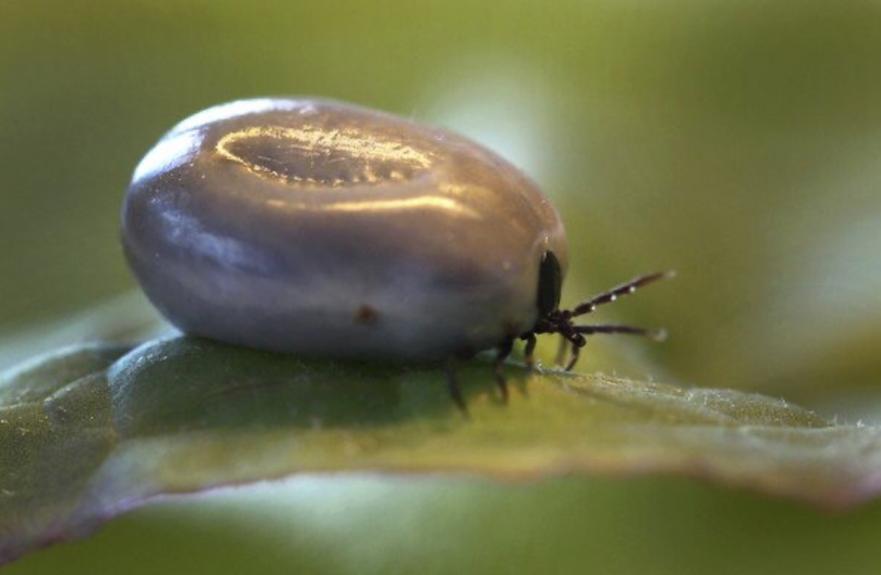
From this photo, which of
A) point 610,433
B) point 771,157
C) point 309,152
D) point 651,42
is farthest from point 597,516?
point 651,42

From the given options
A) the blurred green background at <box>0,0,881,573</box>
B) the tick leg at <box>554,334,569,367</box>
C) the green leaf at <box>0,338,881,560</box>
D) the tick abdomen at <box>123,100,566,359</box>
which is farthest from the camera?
the blurred green background at <box>0,0,881,573</box>

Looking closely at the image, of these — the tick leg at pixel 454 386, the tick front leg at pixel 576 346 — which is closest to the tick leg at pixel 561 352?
the tick front leg at pixel 576 346

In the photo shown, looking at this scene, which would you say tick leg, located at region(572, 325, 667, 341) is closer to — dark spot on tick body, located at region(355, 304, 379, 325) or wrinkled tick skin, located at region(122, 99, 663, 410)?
wrinkled tick skin, located at region(122, 99, 663, 410)

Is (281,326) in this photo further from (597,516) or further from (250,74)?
(250,74)

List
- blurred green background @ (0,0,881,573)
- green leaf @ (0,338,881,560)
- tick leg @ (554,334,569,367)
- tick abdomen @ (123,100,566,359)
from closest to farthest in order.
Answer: green leaf @ (0,338,881,560) < tick abdomen @ (123,100,566,359) < tick leg @ (554,334,569,367) < blurred green background @ (0,0,881,573)

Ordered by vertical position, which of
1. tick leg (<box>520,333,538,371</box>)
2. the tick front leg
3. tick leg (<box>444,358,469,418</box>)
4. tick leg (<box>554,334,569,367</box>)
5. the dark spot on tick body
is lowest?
tick leg (<box>554,334,569,367</box>)

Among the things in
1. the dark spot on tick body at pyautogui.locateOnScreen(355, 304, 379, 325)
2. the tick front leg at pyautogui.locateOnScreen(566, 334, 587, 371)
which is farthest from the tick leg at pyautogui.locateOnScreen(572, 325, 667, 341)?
the dark spot on tick body at pyautogui.locateOnScreen(355, 304, 379, 325)

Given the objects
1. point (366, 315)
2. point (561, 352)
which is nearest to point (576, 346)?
point (561, 352)
